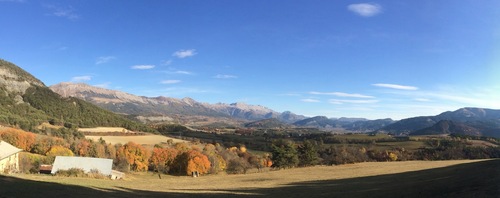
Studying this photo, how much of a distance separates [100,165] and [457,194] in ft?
224

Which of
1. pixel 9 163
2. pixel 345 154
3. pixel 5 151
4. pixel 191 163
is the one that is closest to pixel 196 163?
pixel 191 163

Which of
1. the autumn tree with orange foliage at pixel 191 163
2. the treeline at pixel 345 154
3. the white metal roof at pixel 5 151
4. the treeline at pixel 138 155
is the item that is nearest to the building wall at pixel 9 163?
the white metal roof at pixel 5 151

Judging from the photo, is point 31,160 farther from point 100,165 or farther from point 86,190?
point 86,190

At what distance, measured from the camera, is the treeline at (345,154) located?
4456 inches

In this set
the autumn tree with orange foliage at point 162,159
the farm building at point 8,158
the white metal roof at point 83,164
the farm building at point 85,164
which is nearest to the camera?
the farm building at point 8,158

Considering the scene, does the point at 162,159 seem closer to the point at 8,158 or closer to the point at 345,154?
the point at 8,158

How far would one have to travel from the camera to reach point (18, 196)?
28422 millimetres

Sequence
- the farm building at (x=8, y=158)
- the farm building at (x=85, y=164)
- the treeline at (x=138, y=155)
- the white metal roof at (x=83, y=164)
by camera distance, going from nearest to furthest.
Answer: the farm building at (x=8, y=158) < the white metal roof at (x=83, y=164) < the farm building at (x=85, y=164) < the treeline at (x=138, y=155)

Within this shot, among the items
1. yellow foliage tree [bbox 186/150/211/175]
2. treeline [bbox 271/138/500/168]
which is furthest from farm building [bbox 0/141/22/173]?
treeline [bbox 271/138/500/168]

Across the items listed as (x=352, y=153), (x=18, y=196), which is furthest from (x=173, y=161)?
(x=18, y=196)

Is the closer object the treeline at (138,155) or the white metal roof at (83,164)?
the white metal roof at (83,164)

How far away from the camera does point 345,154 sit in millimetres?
140750

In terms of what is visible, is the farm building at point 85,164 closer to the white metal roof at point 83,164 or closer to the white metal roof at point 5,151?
the white metal roof at point 83,164

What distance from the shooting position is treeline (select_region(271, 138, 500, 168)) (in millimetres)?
113188
